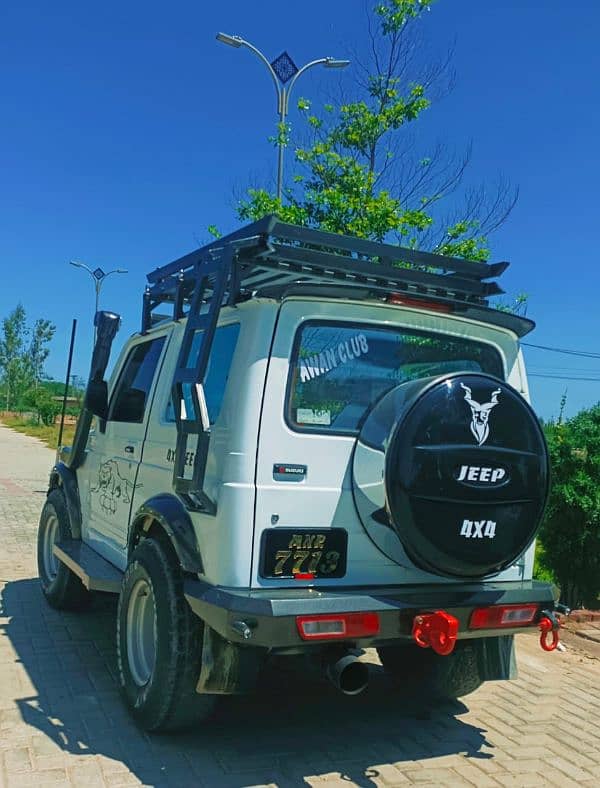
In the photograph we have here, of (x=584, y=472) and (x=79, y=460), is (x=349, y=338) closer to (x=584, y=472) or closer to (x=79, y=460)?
(x=79, y=460)

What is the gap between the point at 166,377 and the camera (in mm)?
4547

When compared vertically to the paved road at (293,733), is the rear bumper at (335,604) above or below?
above

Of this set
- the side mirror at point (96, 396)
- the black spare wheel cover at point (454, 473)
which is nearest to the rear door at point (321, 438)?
the black spare wheel cover at point (454, 473)

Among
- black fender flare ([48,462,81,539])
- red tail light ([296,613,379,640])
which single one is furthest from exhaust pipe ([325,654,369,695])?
black fender flare ([48,462,81,539])

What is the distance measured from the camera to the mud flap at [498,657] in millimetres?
4047

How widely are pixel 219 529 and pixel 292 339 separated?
90 centimetres

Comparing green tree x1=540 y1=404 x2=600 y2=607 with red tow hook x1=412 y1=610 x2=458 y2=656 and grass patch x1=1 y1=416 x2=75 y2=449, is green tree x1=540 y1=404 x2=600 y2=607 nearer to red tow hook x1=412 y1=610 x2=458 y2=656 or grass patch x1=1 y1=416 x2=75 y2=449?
red tow hook x1=412 y1=610 x2=458 y2=656

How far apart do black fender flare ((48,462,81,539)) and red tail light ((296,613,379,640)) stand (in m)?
3.02

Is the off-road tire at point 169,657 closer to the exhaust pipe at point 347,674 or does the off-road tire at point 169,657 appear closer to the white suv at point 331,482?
the white suv at point 331,482

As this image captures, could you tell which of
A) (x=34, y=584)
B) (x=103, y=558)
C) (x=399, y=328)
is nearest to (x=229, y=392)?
(x=399, y=328)

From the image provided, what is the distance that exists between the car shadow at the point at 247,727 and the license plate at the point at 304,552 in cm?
98

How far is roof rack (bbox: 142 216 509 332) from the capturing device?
351cm

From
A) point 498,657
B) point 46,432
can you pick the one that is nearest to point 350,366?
point 498,657

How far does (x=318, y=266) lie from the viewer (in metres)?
3.62
